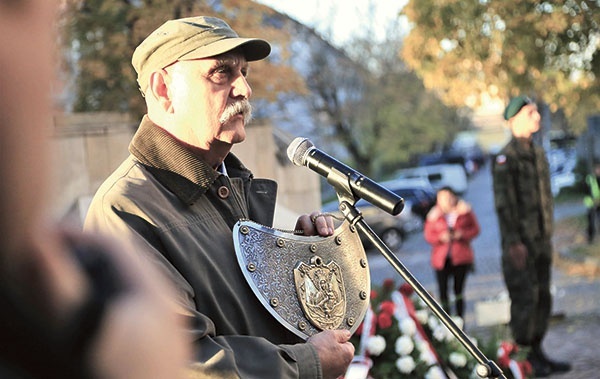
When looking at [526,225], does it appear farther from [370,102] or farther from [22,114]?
[370,102]

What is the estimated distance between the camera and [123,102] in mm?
9000

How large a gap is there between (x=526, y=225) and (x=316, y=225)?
481 cm

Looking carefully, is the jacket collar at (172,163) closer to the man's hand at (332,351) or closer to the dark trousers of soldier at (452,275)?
the man's hand at (332,351)

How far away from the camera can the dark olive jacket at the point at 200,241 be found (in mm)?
1947

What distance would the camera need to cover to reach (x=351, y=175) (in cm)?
226

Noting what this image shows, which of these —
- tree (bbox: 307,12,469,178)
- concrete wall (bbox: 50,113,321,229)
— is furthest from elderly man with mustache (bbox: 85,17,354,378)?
tree (bbox: 307,12,469,178)

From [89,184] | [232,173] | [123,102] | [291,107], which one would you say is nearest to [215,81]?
[232,173]

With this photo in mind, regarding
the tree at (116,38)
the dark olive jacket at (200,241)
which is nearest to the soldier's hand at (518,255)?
the tree at (116,38)

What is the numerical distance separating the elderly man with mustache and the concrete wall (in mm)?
2053

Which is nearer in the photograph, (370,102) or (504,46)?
(504,46)

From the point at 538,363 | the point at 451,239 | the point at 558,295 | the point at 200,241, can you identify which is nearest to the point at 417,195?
the point at 558,295

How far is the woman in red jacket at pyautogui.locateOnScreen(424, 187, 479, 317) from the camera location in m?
9.52

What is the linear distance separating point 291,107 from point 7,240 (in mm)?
32530

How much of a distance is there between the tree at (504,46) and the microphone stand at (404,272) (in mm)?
10155
